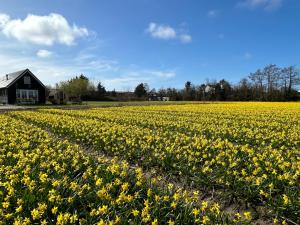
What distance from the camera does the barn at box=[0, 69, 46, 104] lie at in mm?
48062

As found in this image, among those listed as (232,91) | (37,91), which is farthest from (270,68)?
(37,91)

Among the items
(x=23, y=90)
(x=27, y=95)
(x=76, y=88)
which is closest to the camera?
(x=23, y=90)

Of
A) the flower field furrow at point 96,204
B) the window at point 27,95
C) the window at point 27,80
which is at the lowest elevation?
the flower field furrow at point 96,204

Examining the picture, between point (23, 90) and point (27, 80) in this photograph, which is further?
point (27, 80)

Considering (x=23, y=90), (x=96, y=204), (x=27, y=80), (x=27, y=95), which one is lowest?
(x=96, y=204)

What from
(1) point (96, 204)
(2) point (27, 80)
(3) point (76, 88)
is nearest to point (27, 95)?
(2) point (27, 80)

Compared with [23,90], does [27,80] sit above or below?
above

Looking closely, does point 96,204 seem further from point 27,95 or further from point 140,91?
point 140,91

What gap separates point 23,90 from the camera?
49156mm

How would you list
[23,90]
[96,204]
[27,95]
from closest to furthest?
[96,204] < [23,90] < [27,95]

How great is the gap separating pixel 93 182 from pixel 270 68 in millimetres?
84347

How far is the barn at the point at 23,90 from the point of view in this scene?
48.1 metres

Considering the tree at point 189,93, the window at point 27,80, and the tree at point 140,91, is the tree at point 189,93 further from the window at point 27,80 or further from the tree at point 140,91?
the window at point 27,80

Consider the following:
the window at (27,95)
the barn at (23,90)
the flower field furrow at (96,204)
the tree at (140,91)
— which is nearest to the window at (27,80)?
the barn at (23,90)
